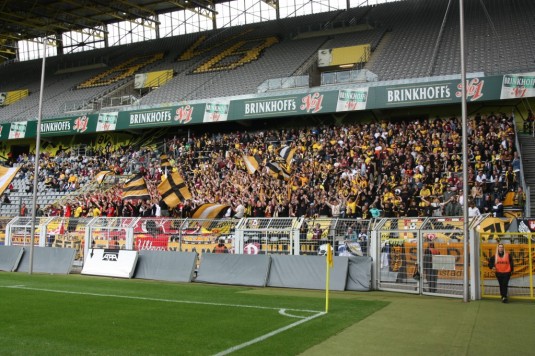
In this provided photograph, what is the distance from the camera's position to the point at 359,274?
1839cm

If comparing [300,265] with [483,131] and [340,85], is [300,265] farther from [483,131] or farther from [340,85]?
[340,85]

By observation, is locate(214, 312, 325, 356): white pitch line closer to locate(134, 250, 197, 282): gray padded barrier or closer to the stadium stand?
locate(134, 250, 197, 282): gray padded barrier

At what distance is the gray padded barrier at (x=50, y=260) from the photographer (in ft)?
78.9

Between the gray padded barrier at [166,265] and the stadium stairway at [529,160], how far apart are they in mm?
12492

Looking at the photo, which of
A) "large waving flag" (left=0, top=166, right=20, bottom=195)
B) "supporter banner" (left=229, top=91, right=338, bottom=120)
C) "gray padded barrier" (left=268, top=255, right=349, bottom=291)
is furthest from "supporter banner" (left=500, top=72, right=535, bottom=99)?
"large waving flag" (left=0, top=166, right=20, bottom=195)

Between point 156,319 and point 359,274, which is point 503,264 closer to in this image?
point 359,274

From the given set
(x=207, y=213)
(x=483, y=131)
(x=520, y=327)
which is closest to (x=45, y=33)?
(x=207, y=213)

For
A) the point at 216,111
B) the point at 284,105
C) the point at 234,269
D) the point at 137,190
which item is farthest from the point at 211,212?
the point at 216,111

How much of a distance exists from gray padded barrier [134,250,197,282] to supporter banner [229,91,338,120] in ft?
45.8

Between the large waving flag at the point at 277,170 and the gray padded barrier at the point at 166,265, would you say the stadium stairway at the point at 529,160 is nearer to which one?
the large waving flag at the point at 277,170

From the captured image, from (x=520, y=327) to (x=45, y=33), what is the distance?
53.9 m

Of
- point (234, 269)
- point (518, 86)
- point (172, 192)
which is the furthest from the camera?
point (518, 86)

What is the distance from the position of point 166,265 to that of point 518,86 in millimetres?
17678

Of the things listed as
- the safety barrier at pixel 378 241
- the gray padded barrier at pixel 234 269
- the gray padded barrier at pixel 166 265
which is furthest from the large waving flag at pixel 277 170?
the gray padded barrier at pixel 166 265
